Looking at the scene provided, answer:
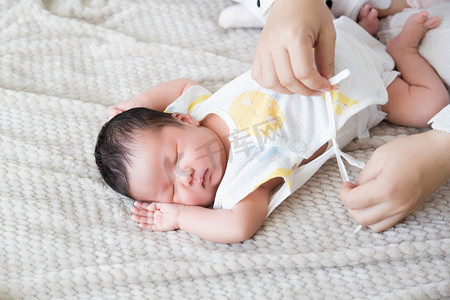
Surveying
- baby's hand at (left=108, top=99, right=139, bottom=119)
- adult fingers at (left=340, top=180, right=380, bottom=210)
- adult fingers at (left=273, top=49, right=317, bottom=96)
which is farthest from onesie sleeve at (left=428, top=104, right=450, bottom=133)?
baby's hand at (left=108, top=99, right=139, bottom=119)

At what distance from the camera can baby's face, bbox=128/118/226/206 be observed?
1135mm

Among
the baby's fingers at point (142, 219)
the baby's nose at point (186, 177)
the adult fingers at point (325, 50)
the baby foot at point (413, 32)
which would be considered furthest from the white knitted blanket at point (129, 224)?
→ the adult fingers at point (325, 50)

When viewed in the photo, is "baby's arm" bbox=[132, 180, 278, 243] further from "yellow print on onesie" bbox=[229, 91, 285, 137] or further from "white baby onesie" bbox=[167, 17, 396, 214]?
"yellow print on onesie" bbox=[229, 91, 285, 137]

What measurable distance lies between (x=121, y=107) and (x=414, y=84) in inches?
32.3

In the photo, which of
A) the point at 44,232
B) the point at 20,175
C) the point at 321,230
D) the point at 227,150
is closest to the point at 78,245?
the point at 44,232

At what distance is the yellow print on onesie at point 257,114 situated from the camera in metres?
1.17

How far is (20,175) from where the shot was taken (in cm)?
118

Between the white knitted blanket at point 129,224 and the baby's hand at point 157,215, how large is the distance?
0.02 m

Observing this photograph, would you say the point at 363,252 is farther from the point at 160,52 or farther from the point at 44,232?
the point at 160,52

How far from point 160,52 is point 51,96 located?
0.36m

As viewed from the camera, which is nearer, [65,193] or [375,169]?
[375,169]

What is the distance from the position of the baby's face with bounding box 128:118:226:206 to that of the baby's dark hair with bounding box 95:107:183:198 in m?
0.02

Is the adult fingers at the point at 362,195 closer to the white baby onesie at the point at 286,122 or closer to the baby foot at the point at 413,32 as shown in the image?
the white baby onesie at the point at 286,122

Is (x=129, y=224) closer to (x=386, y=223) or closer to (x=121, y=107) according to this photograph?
(x=121, y=107)
